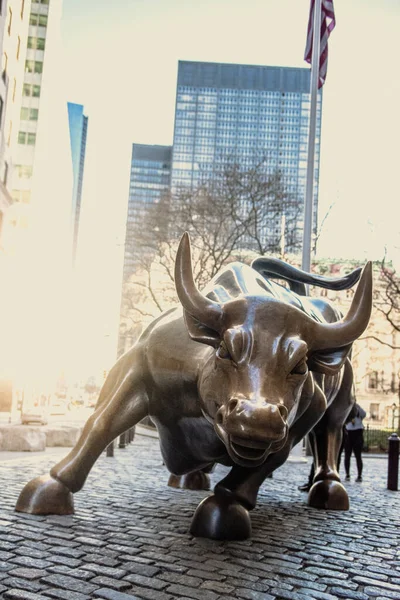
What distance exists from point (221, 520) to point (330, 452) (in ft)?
8.76

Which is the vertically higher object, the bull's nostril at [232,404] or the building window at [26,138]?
the building window at [26,138]

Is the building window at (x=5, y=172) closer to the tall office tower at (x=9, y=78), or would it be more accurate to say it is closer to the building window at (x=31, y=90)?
the tall office tower at (x=9, y=78)

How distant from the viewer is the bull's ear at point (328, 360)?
4000 mm

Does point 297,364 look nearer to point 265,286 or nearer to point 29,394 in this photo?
point 265,286

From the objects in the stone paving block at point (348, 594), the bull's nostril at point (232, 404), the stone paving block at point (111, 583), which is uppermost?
the bull's nostril at point (232, 404)

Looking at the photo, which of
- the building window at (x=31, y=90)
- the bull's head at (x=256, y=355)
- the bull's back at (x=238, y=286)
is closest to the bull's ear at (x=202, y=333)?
the bull's head at (x=256, y=355)

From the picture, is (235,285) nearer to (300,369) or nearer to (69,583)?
(300,369)

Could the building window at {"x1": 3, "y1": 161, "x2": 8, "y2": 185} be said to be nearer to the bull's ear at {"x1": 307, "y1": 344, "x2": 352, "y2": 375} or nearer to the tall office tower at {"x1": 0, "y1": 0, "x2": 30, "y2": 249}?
the tall office tower at {"x1": 0, "y1": 0, "x2": 30, "y2": 249}

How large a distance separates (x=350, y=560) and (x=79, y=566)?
1.82 meters

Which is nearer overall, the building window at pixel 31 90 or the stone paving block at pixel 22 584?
the stone paving block at pixel 22 584

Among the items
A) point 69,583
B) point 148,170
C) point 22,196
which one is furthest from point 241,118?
point 69,583

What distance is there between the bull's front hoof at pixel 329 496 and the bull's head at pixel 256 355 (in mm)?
2792

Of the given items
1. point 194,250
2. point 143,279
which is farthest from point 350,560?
point 143,279

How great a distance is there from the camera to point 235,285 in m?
4.69
